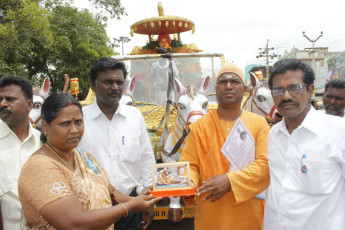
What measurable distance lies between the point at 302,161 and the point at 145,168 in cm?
147

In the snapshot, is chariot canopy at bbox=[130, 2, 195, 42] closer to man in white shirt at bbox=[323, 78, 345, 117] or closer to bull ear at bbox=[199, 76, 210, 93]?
bull ear at bbox=[199, 76, 210, 93]

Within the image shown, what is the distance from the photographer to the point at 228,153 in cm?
207

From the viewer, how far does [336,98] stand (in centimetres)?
331

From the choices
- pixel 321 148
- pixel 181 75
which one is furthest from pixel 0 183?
pixel 181 75

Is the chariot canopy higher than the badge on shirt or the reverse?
higher

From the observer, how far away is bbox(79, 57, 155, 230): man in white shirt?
2465 millimetres

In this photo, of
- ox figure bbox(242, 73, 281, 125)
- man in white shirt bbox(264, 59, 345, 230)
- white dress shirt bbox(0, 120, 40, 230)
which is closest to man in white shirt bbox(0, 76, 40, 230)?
white dress shirt bbox(0, 120, 40, 230)

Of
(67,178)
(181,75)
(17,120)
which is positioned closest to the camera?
(67,178)

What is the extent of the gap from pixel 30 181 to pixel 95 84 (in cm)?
131

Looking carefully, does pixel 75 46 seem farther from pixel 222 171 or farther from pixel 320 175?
pixel 320 175

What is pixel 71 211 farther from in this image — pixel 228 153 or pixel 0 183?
pixel 228 153

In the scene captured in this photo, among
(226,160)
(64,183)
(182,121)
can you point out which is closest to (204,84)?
(182,121)

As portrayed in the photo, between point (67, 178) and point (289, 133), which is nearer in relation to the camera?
point (67, 178)

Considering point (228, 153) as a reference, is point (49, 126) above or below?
above
